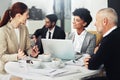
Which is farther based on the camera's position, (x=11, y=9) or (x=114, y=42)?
(x=11, y=9)

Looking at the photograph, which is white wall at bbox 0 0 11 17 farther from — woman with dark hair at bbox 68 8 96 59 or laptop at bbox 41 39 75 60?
laptop at bbox 41 39 75 60

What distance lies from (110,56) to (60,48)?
59 cm

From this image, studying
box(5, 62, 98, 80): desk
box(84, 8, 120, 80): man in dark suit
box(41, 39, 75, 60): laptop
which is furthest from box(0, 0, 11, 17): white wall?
box(84, 8, 120, 80): man in dark suit

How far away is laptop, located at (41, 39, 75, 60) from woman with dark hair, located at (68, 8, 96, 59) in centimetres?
45

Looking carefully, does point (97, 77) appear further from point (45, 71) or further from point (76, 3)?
point (76, 3)

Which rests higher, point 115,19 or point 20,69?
point 115,19

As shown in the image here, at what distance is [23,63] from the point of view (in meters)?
2.24

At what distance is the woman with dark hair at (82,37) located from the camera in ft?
10.0

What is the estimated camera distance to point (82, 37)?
10.5ft

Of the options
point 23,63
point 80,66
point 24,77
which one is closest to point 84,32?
point 80,66

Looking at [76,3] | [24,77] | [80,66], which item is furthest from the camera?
[76,3]

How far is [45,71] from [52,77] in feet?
0.52

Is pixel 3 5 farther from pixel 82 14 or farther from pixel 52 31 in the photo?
pixel 82 14

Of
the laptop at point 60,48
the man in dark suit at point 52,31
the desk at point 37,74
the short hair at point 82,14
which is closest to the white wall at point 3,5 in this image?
the man in dark suit at point 52,31
